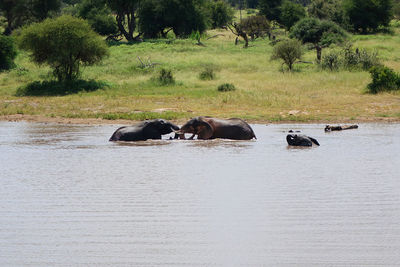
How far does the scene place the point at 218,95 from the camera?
973 inches

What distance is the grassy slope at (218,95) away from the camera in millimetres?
21188

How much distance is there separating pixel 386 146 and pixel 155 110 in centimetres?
935

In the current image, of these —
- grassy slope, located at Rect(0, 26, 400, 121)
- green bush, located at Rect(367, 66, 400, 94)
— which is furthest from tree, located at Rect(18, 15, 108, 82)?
green bush, located at Rect(367, 66, 400, 94)

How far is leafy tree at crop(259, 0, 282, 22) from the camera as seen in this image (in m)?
68.7

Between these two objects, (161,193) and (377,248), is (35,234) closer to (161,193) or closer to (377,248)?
(161,193)

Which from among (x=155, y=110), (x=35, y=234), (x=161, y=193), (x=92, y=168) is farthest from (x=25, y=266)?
(x=155, y=110)

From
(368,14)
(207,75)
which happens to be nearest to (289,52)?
(207,75)

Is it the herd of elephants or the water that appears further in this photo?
the herd of elephants

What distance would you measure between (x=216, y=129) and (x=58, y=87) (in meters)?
14.6

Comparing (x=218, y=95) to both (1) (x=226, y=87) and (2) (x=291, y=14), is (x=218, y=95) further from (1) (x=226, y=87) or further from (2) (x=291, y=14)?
(2) (x=291, y=14)

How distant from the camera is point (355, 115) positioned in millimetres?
20516

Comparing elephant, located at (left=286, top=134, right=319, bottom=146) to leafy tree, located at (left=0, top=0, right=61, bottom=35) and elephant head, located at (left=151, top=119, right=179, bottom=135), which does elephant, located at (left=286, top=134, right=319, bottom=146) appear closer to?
elephant head, located at (left=151, top=119, right=179, bottom=135)

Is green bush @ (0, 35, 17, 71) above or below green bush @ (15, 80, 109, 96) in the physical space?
above

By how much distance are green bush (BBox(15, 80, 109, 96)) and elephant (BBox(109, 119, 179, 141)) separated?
12541 mm
